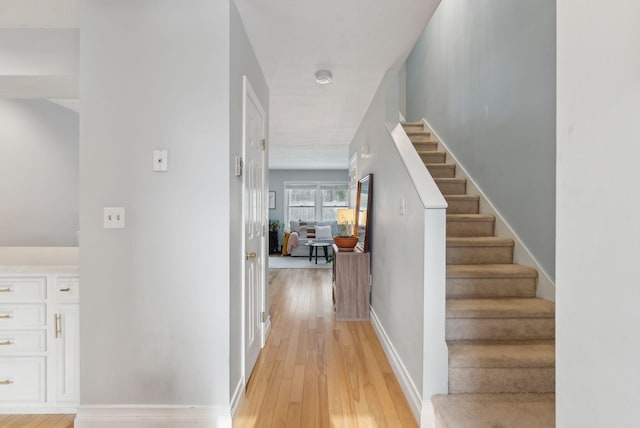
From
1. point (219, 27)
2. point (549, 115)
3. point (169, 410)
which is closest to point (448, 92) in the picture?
point (549, 115)

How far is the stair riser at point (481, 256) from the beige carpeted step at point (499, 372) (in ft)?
2.75

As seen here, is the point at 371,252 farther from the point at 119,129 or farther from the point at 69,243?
the point at 69,243

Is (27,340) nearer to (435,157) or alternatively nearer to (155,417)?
(155,417)

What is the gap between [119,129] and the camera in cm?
177

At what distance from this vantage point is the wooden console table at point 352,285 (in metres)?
3.56

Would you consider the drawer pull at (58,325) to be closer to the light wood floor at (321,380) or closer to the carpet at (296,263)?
the light wood floor at (321,380)

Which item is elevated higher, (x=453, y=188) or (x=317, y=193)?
(x=317, y=193)

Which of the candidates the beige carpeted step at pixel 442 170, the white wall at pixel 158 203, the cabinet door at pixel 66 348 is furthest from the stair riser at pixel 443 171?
the cabinet door at pixel 66 348

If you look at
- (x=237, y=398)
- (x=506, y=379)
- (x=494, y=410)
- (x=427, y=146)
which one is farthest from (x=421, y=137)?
(x=237, y=398)

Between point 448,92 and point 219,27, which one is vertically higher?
point 448,92

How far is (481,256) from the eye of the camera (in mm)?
2654

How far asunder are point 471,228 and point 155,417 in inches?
104

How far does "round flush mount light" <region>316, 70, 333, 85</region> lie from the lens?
2936 millimetres

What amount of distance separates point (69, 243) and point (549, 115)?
4068 millimetres
